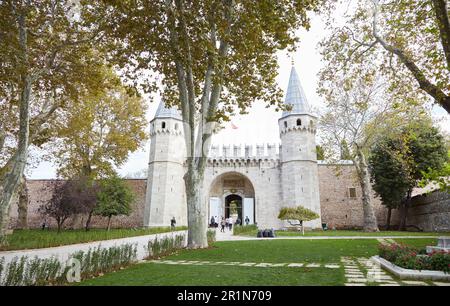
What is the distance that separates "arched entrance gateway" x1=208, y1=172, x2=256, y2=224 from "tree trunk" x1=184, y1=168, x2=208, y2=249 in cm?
1748

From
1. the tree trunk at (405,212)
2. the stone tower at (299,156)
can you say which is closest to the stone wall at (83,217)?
the stone tower at (299,156)

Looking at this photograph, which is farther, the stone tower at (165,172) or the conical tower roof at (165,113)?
the conical tower roof at (165,113)

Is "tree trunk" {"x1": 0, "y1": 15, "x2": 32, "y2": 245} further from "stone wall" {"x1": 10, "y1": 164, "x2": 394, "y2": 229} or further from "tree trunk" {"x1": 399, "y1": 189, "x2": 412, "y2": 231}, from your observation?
"tree trunk" {"x1": 399, "y1": 189, "x2": 412, "y2": 231}

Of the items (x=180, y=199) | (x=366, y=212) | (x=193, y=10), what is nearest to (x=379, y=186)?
(x=366, y=212)

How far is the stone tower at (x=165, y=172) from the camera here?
23.5m

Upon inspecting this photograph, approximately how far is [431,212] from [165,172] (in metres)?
19.7

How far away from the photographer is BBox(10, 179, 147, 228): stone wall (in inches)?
1029

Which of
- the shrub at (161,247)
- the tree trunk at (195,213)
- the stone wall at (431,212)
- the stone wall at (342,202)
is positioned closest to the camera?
the shrub at (161,247)

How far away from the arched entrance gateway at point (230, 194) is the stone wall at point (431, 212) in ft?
42.7

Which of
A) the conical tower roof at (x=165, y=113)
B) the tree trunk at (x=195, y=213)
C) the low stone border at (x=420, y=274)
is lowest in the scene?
the low stone border at (x=420, y=274)

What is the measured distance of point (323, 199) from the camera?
1009 inches

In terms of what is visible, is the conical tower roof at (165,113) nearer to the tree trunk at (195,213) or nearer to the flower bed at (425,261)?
the tree trunk at (195,213)

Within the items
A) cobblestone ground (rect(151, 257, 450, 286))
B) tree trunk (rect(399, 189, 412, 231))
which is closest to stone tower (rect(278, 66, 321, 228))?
tree trunk (rect(399, 189, 412, 231))

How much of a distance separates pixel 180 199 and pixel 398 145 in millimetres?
17442
